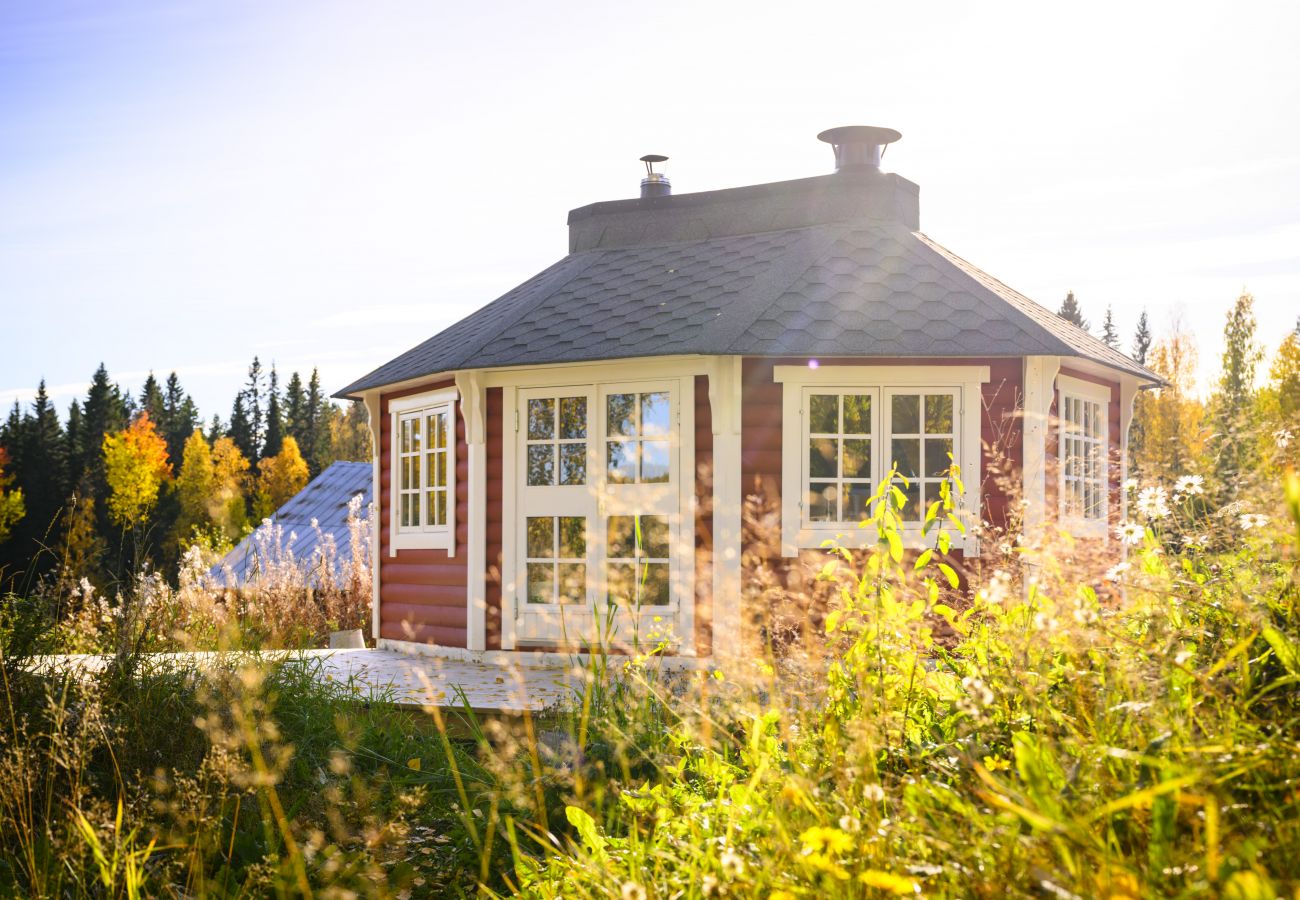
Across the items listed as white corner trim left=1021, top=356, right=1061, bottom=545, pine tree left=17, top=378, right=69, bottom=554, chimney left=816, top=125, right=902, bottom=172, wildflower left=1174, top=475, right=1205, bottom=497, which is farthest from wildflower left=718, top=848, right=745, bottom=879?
pine tree left=17, top=378, right=69, bottom=554

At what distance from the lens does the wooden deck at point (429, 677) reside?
5285 millimetres

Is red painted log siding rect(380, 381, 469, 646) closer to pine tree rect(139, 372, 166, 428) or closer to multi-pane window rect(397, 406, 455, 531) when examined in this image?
multi-pane window rect(397, 406, 455, 531)

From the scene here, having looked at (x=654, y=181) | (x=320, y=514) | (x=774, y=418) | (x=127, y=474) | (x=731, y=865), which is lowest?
(x=320, y=514)

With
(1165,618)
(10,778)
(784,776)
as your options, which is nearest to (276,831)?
(10,778)

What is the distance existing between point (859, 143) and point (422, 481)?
15.0ft

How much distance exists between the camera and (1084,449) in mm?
8781

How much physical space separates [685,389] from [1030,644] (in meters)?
5.61

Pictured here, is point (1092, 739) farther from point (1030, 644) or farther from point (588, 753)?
point (588, 753)

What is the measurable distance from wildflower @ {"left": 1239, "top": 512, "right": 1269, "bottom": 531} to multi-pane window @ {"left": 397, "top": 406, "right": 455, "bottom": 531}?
7.00m

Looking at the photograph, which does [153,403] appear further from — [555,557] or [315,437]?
[555,557]

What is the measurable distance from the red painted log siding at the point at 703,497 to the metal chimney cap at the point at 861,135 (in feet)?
9.81

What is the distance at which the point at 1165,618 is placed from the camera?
8.52 feet

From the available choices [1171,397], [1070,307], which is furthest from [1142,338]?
[1171,397]

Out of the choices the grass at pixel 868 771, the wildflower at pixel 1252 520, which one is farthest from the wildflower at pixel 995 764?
the wildflower at pixel 1252 520
